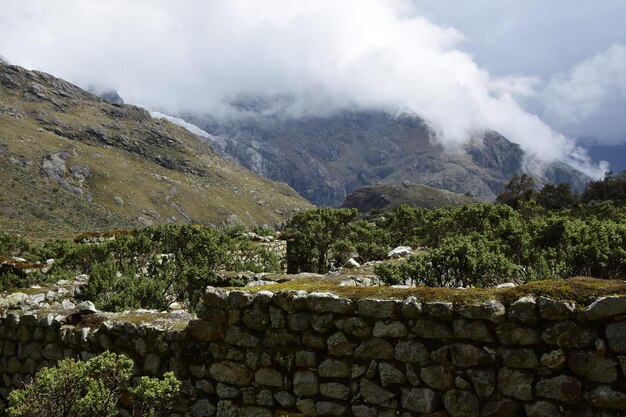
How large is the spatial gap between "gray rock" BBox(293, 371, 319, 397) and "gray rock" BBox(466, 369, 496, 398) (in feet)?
7.07

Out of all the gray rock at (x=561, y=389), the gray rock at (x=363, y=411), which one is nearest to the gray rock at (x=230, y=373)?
the gray rock at (x=363, y=411)

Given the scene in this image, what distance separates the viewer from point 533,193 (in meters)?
84.0

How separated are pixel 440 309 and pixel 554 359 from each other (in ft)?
4.37

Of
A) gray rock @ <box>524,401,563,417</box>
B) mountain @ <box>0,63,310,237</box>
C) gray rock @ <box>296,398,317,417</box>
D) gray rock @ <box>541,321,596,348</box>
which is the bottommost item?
gray rock @ <box>296,398,317,417</box>

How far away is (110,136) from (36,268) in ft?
624

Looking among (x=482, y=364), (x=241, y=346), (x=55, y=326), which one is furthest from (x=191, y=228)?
(x=482, y=364)

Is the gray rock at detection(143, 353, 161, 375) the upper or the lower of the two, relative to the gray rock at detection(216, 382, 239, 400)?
upper

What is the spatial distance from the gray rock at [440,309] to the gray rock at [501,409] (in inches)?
Answer: 42.5

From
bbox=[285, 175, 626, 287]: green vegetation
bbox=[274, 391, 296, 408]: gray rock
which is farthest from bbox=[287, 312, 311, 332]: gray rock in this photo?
bbox=[285, 175, 626, 287]: green vegetation

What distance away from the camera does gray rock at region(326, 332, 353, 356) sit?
21.3 ft

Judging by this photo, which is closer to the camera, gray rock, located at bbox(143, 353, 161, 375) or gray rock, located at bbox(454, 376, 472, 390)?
gray rock, located at bbox(454, 376, 472, 390)

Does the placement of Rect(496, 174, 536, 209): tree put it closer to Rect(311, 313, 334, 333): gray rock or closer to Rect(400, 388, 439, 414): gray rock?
Rect(311, 313, 334, 333): gray rock

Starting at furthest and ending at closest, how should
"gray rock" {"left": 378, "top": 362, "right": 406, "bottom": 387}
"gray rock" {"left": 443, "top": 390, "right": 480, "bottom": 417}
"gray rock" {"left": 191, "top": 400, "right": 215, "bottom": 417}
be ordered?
"gray rock" {"left": 191, "top": 400, "right": 215, "bottom": 417}, "gray rock" {"left": 378, "top": 362, "right": 406, "bottom": 387}, "gray rock" {"left": 443, "top": 390, "right": 480, "bottom": 417}

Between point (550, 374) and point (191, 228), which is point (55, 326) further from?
point (191, 228)
